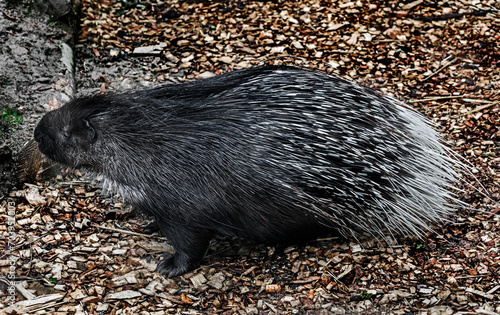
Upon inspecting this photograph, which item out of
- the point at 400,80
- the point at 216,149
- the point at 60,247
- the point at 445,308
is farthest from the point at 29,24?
the point at 445,308

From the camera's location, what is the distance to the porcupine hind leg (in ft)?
10.2

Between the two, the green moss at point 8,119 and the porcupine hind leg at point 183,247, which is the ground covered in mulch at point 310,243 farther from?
the green moss at point 8,119

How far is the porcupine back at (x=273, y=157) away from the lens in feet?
9.57

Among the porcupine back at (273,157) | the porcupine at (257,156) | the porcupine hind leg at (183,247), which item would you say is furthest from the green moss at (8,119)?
the porcupine hind leg at (183,247)

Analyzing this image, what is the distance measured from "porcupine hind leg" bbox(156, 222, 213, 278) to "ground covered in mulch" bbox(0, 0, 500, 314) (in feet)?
0.18

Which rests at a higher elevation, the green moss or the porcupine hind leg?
the green moss

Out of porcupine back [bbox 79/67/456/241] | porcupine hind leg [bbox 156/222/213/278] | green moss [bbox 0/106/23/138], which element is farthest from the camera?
green moss [bbox 0/106/23/138]

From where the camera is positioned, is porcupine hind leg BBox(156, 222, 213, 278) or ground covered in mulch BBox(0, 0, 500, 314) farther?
porcupine hind leg BBox(156, 222, 213, 278)

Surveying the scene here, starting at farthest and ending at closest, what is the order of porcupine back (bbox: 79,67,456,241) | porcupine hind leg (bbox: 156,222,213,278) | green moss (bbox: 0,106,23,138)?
1. green moss (bbox: 0,106,23,138)
2. porcupine hind leg (bbox: 156,222,213,278)
3. porcupine back (bbox: 79,67,456,241)

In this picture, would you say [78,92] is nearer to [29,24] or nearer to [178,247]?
[29,24]

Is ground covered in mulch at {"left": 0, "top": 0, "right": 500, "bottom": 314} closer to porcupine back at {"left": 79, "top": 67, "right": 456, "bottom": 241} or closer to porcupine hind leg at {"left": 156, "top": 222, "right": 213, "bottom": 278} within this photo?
porcupine hind leg at {"left": 156, "top": 222, "right": 213, "bottom": 278}

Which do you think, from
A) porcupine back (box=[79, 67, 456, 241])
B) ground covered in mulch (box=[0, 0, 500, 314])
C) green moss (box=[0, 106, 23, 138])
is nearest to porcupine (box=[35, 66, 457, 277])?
porcupine back (box=[79, 67, 456, 241])

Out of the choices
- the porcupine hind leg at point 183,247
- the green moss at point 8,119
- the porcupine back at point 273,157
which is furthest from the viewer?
the green moss at point 8,119

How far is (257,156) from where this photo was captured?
291 cm
